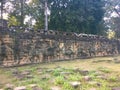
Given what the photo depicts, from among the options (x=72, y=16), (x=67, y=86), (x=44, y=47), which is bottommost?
(x=67, y=86)

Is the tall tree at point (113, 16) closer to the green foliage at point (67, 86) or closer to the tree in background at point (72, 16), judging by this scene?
the tree in background at point (72, 16)

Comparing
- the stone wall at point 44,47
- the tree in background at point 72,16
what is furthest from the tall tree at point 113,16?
the stone wall at point 44,47

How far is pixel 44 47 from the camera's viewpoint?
11688 mm

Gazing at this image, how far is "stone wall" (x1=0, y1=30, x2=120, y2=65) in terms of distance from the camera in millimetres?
9867

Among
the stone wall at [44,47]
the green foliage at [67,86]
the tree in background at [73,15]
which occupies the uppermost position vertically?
the tree in background at [73,15]

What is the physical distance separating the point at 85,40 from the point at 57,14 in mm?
9434

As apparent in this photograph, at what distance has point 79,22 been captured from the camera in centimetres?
2366

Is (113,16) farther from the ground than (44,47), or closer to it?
farther from the ground

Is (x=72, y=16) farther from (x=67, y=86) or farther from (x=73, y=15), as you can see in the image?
(x=67, y=86)

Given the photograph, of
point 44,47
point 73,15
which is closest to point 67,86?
point 44,47

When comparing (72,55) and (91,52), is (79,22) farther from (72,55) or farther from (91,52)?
(72,55)

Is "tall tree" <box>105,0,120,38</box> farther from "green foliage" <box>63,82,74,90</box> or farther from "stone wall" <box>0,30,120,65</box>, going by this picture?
"green foliage" <box>63,82,74,90</box>

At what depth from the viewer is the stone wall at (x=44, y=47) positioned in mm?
9867

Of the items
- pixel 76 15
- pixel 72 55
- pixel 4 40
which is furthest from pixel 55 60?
pixel 76 15
